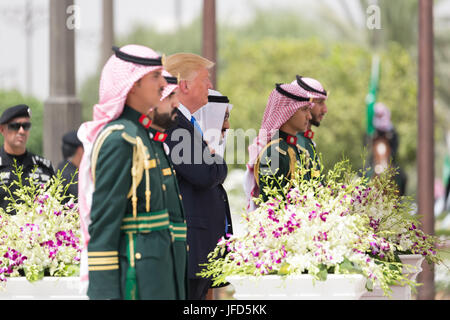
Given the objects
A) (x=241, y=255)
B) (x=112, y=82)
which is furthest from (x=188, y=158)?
(x=112, y=82)

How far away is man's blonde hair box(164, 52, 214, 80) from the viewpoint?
5.57 meters

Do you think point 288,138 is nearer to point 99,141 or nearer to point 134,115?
point 134,115

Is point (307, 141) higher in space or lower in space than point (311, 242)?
higher

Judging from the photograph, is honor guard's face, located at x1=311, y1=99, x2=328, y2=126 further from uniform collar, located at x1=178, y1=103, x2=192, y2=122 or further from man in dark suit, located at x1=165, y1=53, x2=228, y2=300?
uniform collar, located at x1=178, y1=103, x2=192, y2=122

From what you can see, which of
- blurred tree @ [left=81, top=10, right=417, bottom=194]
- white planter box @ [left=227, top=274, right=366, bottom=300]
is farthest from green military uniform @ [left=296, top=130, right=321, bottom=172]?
blurred tree @ [left=81, top=10, right=417, bottom=194]

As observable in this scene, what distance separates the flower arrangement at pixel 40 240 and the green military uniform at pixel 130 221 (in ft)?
2.97

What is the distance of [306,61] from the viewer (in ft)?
119

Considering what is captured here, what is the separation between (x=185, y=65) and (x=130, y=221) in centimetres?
187

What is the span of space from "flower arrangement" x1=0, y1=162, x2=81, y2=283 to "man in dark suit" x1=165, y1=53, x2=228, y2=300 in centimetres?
69

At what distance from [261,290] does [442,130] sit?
32.6m

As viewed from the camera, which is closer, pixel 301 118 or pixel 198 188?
pixel 198 188

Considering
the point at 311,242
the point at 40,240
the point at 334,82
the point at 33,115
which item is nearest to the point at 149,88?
the point at 311,242

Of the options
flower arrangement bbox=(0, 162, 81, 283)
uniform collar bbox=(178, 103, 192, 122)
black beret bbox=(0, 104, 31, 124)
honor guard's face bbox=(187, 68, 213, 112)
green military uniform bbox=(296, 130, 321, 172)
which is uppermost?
honor guard's face bbox=(187, 68, 213, 112)

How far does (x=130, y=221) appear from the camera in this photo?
155 inches
